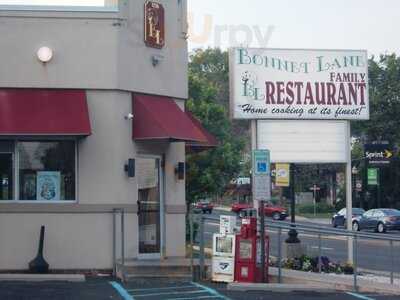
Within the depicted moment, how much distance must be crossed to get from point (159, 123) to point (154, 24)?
7.75ft

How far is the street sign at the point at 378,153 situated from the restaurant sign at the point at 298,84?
105 ft

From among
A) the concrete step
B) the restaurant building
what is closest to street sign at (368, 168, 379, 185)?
the restaurant building

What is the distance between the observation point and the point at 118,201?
16500mm

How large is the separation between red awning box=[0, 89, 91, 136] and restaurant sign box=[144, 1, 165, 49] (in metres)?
2.01

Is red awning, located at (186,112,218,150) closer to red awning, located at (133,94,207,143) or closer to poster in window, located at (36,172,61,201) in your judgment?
red awning, located at (133,94,207,143)

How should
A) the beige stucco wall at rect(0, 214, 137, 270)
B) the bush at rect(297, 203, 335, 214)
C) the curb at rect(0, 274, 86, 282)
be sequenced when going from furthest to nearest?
→ 1. the bush at rect(297, 203, 335, 214)
2. the beige stucco wall at rect(0, 214, 137, 270)
3. the curb at rect(0, 274, 86, 282)

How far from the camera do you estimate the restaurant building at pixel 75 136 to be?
16125mm

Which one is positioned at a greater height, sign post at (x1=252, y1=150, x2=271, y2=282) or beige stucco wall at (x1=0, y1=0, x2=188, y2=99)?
beige stucco wall at (x1=0, y1=0, x2=188, y2=99)

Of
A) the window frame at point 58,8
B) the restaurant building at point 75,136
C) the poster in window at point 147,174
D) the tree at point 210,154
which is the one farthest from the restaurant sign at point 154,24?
the tree at point 210,154

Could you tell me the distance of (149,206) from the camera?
17.4 m

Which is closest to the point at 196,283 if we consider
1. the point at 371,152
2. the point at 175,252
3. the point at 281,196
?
the point at 175,252

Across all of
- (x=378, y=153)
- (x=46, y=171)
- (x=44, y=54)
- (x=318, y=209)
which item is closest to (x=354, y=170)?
(x=378, y=153)

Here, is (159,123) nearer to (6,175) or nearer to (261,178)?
(261,178)

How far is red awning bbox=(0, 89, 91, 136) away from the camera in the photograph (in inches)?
603
